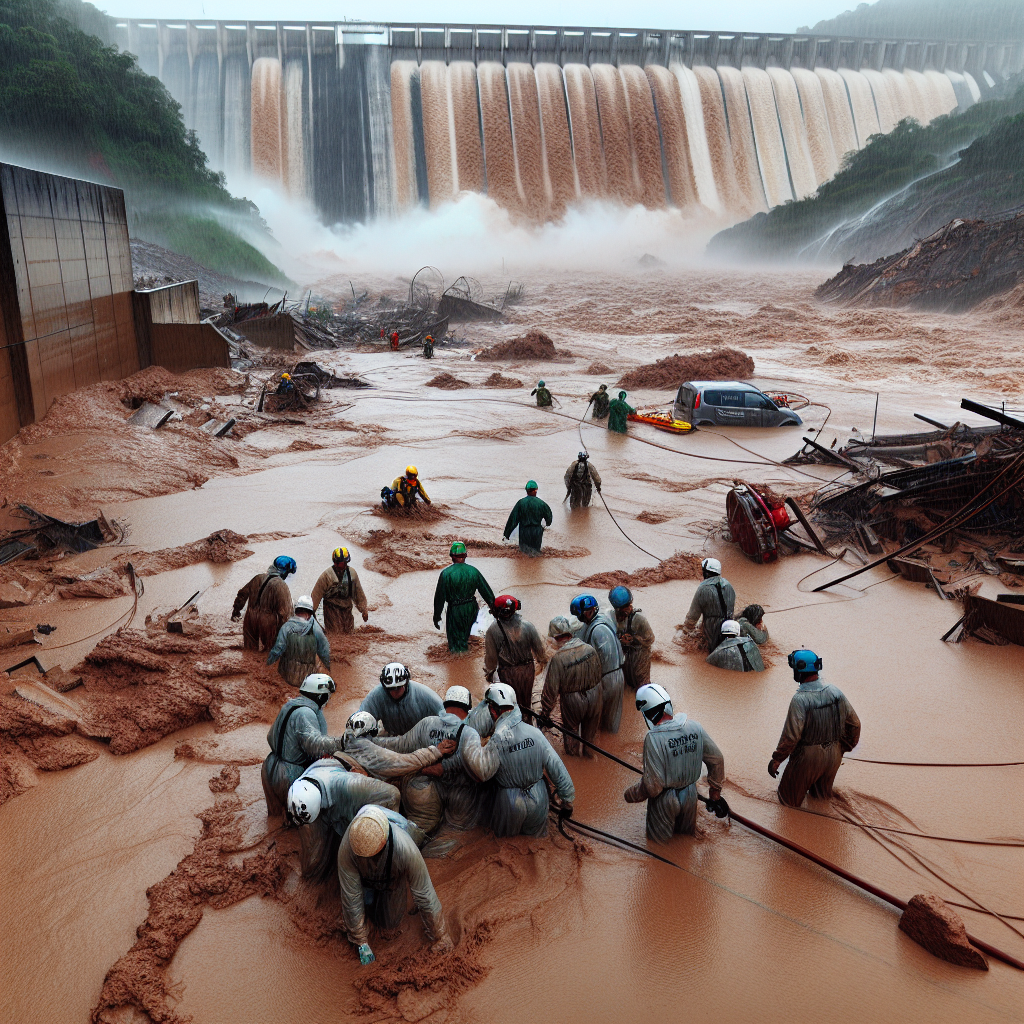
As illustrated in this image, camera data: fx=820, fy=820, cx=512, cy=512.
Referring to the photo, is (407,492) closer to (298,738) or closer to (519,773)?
(298,738)

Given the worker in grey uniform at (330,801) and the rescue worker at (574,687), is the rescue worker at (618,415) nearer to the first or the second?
the rescue worker at (574,687)

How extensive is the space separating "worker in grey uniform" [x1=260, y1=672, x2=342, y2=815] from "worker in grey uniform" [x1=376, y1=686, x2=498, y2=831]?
0.48 m

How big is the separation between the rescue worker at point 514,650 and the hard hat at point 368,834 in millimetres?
3124

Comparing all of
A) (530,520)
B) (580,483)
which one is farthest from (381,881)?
(580,483)

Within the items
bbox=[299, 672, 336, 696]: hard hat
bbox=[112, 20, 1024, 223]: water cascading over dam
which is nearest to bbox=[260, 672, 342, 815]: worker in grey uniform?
bbox=[299, 672, 336, 696]: hard hat

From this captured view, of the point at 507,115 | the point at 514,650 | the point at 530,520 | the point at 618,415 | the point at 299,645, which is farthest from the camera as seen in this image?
the point at 507,115

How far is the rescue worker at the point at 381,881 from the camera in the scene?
495 centimetres

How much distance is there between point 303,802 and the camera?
5.12 metres

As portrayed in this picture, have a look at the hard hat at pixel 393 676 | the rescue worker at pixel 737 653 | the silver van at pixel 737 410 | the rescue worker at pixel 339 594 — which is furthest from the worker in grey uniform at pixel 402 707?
the silver van at pixel 737 410

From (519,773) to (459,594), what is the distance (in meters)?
3.37

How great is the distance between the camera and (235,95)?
5581cm

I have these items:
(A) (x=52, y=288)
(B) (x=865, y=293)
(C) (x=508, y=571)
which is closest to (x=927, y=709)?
(C) (x=508, y=571)

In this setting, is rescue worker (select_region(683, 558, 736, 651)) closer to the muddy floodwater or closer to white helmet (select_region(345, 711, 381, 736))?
the muddy floodwater

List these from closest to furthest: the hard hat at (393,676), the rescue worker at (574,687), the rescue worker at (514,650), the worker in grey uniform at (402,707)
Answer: the hard hat at (393,676)
the worker in grey uniform at (402,707)
the rescue worker at (574,687)
the rescue worker at (514,650)
